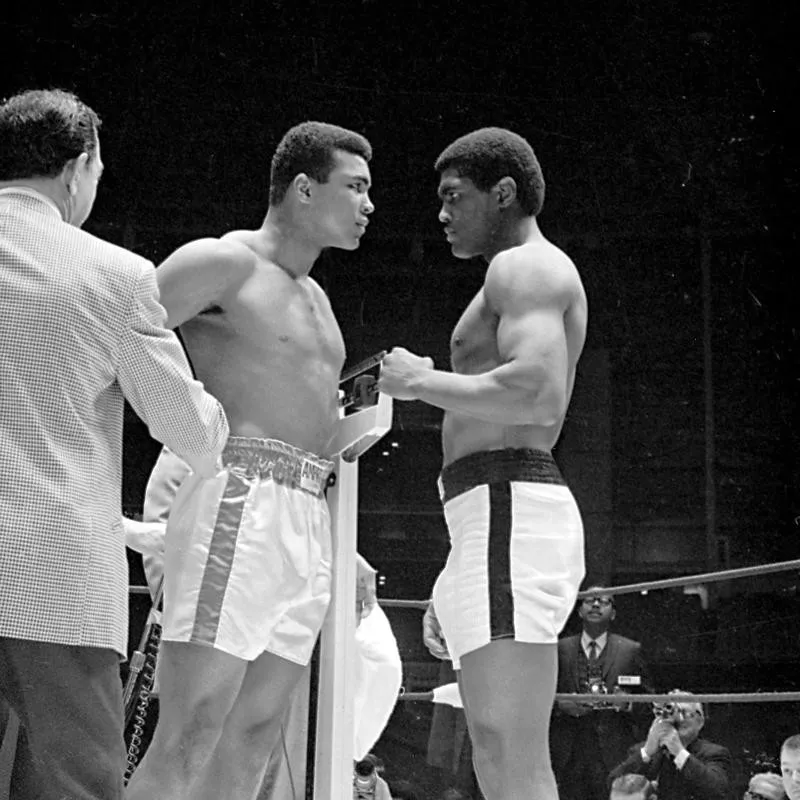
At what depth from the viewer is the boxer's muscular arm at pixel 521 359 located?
1606mm

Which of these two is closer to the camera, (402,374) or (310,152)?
(402,374)

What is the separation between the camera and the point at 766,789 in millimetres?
2881

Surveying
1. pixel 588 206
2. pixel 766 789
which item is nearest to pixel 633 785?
pixel 766 789

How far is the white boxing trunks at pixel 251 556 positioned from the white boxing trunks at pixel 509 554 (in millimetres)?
189

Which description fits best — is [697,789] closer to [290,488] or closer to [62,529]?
[290,488]

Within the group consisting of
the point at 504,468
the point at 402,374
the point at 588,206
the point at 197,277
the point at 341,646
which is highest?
the point at 588,206

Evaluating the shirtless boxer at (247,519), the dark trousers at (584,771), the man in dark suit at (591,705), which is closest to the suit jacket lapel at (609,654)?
the man in dark suit at (591,705)

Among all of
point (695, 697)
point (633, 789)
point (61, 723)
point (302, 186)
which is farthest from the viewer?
point (633, 789)

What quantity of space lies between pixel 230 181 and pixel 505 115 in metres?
1.39

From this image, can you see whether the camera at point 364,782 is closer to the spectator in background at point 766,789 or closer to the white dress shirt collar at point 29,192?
the spectator in background at point 766,789

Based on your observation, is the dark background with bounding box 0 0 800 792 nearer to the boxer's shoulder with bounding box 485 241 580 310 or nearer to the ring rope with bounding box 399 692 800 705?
the ring rope with bounding box 399 692 800 705

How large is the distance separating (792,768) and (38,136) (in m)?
2.33

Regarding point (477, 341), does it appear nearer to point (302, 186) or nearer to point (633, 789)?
point (302, 186)

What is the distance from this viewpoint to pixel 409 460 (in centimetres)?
623
